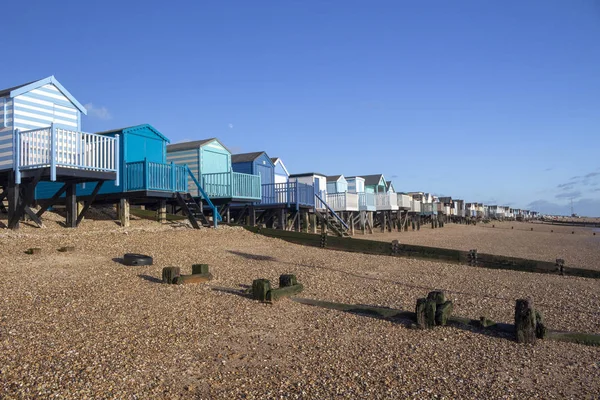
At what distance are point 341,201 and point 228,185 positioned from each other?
1236cm

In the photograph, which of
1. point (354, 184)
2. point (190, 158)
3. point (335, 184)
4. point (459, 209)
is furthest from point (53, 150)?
point (459, 209)

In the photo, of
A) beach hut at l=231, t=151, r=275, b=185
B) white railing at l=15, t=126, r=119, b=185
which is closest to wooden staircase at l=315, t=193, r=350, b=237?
beach hut at l=231, t=151, r=275, b=185

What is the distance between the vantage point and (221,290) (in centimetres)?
830

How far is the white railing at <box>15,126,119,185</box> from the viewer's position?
13.2 meters

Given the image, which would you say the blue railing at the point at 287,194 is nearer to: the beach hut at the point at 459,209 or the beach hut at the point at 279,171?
the beach hut at the point at 279,171

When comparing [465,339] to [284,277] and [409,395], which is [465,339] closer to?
[409,395]

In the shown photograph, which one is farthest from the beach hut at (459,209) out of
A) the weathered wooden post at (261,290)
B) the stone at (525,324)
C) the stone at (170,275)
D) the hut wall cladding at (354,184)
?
the stone at (525,324)

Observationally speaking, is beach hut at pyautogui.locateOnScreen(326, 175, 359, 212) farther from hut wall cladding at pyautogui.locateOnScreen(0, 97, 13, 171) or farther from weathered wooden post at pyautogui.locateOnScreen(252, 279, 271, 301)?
weathered wooden post at pyautogui.locateOnScreen(252, 279, 271, 301)

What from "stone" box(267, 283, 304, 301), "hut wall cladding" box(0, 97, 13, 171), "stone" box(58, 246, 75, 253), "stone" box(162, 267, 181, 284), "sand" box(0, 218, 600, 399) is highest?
"hut wall cladding" box(0, 97, 13, 171)

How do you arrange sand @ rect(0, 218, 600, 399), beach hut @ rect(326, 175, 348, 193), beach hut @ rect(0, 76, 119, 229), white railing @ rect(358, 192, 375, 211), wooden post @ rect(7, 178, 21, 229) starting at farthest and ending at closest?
beach hut @ rect(326, 175, 348, 193) < white railing @ rect(358, 192, 375, 211) < wooden post @ rect(7, 178, 21, 229) < beach hut @ rect(0, 76, 119, 229) < sand @ rect(0, 218, 600, 399)

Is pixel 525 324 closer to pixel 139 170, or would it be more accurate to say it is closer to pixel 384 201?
pixel 139 170

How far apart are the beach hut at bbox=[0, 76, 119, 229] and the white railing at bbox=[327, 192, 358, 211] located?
18.5 m

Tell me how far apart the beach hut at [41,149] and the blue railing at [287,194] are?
10.2 meters

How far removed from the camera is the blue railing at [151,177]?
53.2 ft
